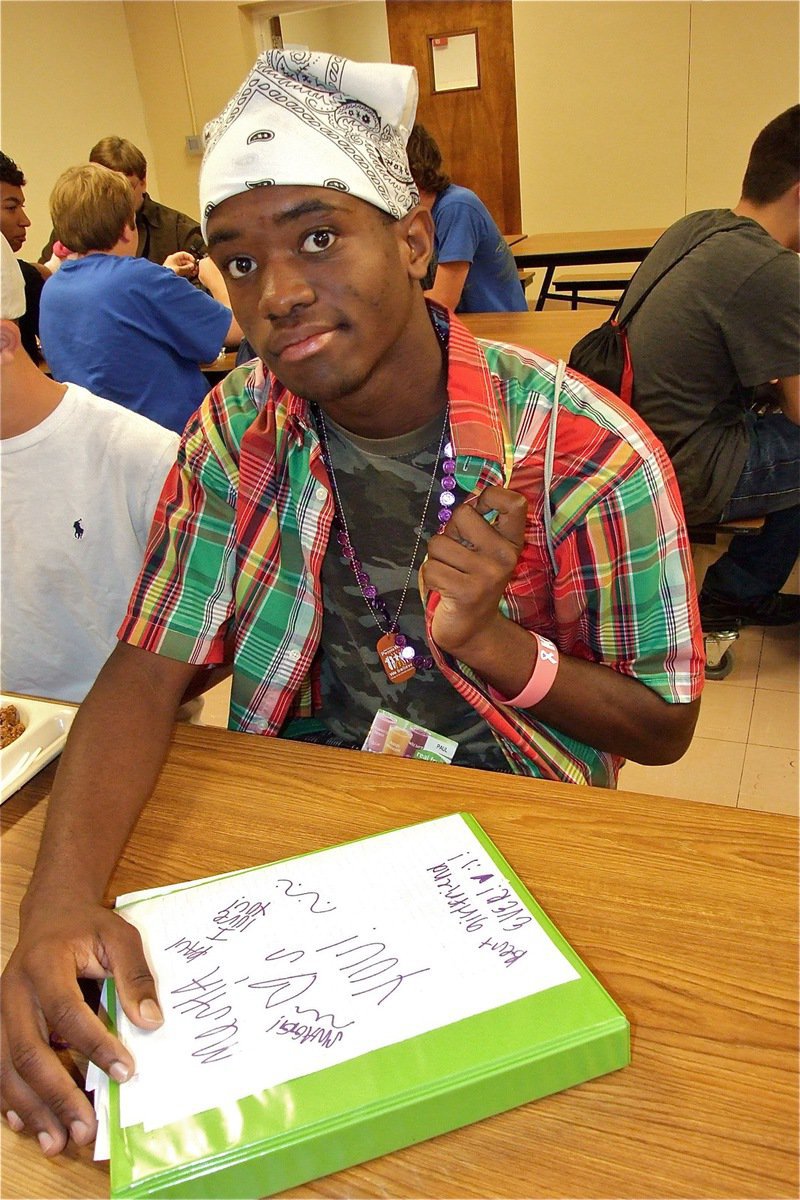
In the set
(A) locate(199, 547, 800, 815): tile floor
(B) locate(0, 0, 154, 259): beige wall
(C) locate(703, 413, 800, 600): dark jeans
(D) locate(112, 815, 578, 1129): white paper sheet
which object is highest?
(B) locate(0, 0, 154, 259): beige wall

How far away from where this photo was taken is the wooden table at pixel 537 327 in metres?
2.65

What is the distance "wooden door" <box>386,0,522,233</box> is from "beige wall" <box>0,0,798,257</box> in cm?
13

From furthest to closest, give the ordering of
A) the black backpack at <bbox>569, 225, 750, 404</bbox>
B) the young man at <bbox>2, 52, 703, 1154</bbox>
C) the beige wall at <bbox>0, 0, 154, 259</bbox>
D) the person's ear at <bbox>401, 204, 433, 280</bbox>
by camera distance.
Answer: the beige wall at <bbox>0, 0, 154, 259</bbox>
the black backpack at <bbox>569, 225, 750, 404</bbox>
the person's ear at <bbox>401, 204, 433, 280</bbox>
the young man at <bbox>2, 52, 703, 1154</bbox>

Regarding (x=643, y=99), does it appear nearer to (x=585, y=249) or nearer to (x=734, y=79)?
(x=734, y=79)

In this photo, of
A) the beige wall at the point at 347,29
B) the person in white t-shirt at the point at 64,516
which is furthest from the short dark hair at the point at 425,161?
the beige wall at the point at 347,29

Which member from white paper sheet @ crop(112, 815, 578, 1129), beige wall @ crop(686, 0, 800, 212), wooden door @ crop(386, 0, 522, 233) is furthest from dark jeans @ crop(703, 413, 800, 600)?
wooden door @ crop(386, 0, 522, 233)

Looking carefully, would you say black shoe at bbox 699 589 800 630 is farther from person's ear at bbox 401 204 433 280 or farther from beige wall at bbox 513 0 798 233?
beige wall at bbox 513 0 798 233

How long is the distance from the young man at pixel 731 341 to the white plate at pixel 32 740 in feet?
5.63

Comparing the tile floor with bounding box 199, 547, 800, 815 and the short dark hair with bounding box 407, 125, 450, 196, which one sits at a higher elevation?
the short dark hair with bounding box 407, 125, 450, 196

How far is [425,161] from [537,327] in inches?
25.4

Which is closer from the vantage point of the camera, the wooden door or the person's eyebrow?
the person's eyebrow

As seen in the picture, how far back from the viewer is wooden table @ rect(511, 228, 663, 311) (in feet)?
14.4

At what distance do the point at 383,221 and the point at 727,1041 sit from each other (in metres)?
0.82

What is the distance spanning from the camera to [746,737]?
2264 mm
